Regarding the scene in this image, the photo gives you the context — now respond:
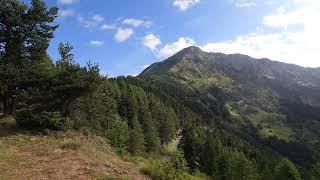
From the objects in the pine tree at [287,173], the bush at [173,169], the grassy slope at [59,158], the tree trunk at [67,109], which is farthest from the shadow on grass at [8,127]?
the pine tree at [287,173]

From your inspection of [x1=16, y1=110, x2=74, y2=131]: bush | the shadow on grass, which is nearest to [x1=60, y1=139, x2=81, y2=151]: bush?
[x1=16, y1=110, x2=74, y2=131]: bush

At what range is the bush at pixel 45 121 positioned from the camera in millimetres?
38688

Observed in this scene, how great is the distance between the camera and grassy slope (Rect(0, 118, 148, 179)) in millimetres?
25250

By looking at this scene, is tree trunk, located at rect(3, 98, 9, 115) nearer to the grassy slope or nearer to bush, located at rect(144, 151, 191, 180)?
the grassy slope

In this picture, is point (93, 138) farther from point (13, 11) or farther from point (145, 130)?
point (145, 130)

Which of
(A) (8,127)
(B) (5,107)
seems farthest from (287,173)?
(A) (8,127)

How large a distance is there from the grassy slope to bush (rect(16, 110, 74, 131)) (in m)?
1.00

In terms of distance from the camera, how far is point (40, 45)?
48875 millimetres

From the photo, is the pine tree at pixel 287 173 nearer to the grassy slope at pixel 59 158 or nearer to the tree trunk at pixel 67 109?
the grassy slope at pixel 59 158

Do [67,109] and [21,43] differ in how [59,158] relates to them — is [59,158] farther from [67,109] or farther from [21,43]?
[21,43]

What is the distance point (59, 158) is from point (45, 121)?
10.5 metres

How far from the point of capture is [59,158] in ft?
95.8

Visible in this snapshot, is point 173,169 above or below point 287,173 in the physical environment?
above

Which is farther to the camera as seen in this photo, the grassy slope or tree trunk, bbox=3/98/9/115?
tree trunk, bbox=3/98/9/115
